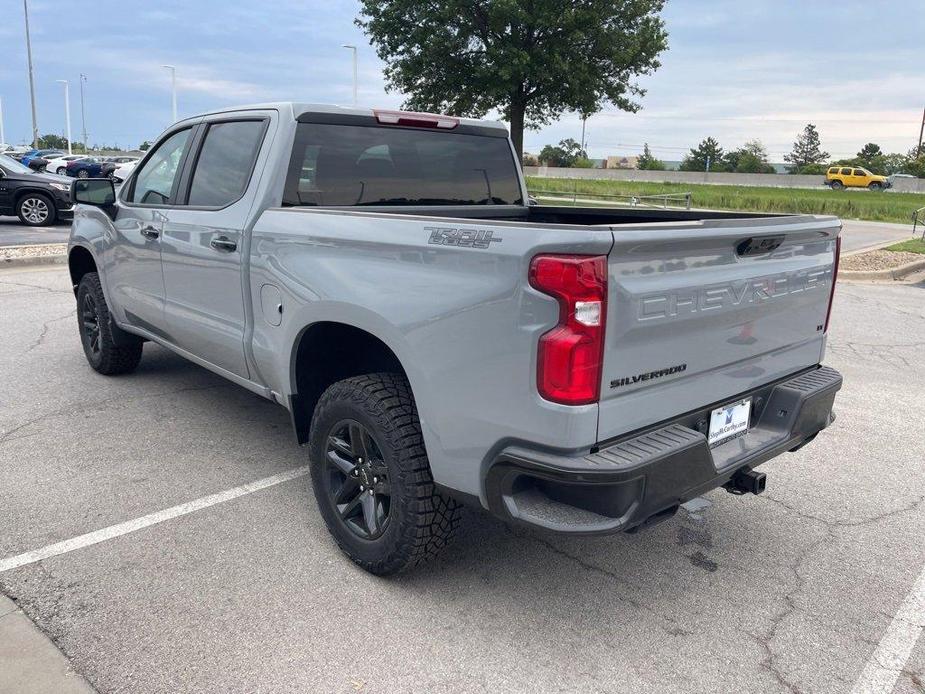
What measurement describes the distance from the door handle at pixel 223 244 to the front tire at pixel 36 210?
45.2ft

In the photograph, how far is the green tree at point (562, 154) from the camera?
80375 millimetres

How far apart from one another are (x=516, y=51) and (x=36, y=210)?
61.0ft

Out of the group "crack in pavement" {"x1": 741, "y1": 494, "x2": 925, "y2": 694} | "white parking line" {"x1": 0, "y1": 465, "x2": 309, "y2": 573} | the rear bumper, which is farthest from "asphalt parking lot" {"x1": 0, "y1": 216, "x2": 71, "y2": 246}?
"crack in pavement" {"x1": 741, "y1": 494, "x2": 925, "y2": 694}

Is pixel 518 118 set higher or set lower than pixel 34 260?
higher

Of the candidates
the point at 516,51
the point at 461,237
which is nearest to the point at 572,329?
the point at 461,237

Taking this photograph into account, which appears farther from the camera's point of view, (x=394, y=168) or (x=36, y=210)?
(x=36, y=210)

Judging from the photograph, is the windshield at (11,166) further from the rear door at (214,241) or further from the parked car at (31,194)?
the rear door at (214,241)

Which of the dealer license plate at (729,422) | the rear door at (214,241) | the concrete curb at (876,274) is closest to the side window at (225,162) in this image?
the rear door at (214,241)

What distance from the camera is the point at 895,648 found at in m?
2.73

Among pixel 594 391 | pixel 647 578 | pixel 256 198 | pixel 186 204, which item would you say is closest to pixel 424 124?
pixel 256 198

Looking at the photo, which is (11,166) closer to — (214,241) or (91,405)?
(91,405)

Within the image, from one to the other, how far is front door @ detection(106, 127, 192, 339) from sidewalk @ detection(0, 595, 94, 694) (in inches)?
88.2

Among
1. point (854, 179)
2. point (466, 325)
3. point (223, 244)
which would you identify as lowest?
point (466, 325)

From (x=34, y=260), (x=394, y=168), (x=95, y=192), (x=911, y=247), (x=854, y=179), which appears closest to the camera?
(x=394, y=168)
